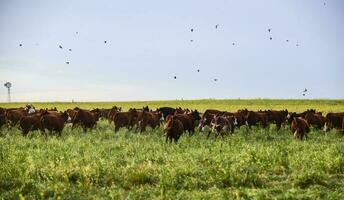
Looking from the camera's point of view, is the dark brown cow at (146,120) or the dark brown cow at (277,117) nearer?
the dark brown cow at (146,120)

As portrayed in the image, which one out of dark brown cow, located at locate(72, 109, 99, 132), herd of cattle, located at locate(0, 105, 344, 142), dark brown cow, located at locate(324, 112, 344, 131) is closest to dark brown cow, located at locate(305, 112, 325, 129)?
herd of cattle, located at locate(0, 105, 344, 142)

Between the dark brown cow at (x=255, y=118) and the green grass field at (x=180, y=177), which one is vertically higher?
the dark brown cow at (x=255, y=118)

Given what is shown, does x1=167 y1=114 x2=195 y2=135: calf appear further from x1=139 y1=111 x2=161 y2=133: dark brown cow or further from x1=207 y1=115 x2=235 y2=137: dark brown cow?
x1=139 y1=111 x2=161 y2=133: dark brown cow

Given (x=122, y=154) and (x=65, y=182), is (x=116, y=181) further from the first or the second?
(x=122, y=154)

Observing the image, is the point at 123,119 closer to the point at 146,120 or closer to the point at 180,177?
the point at 146,120

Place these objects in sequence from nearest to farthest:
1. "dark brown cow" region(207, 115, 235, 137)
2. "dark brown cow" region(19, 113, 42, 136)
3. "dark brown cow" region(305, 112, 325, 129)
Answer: "dark brown cow" region(207, 115, 235, 137), "dark brown cow" region(19, 113, 42, 136), "dark brown cow" region(305, 112, 325, 129)

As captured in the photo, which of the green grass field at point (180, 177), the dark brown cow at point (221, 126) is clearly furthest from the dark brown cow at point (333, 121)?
the green grass field at point (180, 177)

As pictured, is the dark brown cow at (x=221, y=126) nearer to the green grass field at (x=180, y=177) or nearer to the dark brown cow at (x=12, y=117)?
the green grass field at (x=180, y=177)

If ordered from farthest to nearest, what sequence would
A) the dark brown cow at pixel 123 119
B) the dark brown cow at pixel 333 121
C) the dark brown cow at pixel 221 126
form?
the dark brown cow at pixel 333 121, the dark brown cow at pixel 123 119, the dark brown cow at pixel 221 126

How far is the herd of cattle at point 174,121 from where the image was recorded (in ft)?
74.6

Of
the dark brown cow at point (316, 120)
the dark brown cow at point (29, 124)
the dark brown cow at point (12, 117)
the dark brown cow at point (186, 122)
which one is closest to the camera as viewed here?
the dark brown cow at point (29, 124)

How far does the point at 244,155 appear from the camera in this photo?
1471 cm

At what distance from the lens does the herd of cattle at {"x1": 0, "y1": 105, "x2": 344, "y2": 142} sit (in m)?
22.7

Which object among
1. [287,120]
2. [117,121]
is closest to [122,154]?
[117,121]
